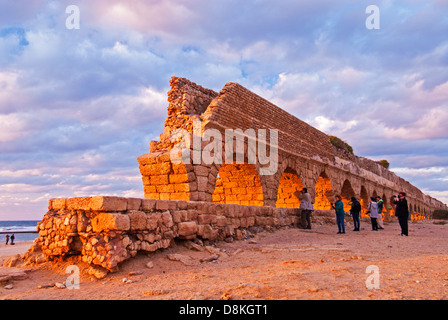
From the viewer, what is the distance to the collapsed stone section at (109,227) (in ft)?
13.5

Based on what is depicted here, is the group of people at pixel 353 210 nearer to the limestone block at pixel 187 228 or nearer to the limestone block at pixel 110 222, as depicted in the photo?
the limestone block at pixel 187 228

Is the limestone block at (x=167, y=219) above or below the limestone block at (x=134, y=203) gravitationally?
below

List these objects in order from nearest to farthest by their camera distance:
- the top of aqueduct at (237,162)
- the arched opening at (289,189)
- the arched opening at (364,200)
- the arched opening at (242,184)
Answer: the top of aqueduct at (237,162) < the arched opening at (242,184) < the arched opening at (289,189) < the arched opening at (364,200)

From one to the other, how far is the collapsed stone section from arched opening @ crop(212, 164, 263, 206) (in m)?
6.30

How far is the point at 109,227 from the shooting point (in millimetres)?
4113

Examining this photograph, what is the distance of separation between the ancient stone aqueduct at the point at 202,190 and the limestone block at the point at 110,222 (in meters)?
0.01

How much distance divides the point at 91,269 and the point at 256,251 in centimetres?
280

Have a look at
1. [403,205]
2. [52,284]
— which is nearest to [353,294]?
[52,284]

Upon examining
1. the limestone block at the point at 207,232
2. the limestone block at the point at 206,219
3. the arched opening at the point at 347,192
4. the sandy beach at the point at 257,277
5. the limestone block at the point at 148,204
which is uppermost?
the arched opening at the point at 347,192

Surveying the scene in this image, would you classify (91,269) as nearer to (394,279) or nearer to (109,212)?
(109,212)

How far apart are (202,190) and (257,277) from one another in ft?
18.8

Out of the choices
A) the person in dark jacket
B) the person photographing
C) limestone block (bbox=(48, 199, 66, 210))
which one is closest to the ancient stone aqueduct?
limestone block (bbox=(48, 199, 66, 210))

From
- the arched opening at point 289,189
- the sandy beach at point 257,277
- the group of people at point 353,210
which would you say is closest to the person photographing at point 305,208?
the group of people at point 353,210

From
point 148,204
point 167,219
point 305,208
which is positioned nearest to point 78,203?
point 148,204
